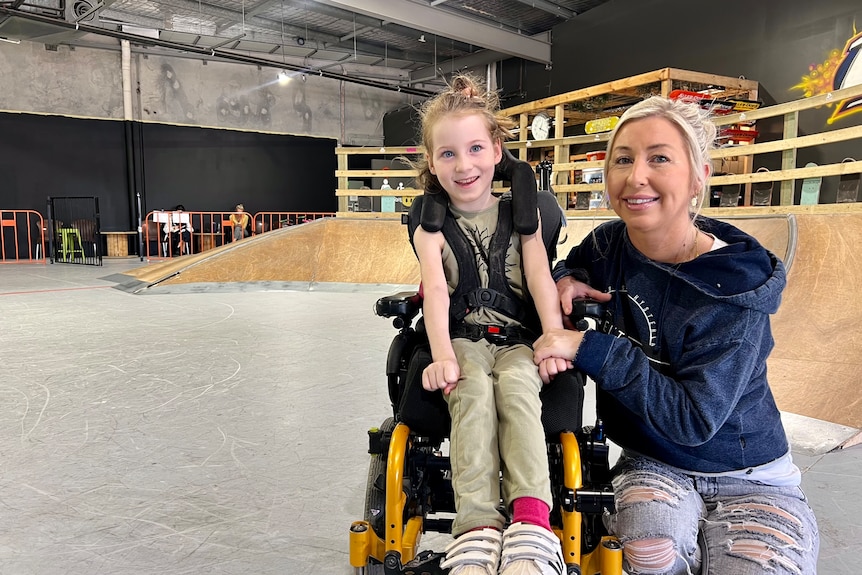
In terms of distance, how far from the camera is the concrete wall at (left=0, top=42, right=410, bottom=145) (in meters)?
13.2

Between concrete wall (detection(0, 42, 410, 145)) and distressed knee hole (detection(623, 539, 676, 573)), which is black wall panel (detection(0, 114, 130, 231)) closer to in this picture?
concrete wall (detection(0, 42, 410, 145))

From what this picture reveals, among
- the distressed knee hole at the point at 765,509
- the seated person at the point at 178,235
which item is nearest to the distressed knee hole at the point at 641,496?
the distressed knee hole at the point at 765,509

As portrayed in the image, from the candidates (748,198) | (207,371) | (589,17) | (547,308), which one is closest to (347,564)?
(547,308)

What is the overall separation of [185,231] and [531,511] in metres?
15.3

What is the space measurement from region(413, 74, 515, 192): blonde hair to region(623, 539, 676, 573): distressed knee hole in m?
1.02

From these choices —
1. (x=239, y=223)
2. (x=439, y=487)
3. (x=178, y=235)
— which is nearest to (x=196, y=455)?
(x=439, y=487)

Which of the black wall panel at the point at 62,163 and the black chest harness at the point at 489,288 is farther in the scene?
the black wall panel at the point at 62,163

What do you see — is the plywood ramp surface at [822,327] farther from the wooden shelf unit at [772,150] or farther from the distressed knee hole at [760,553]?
the distressed knee hole at [760,553]

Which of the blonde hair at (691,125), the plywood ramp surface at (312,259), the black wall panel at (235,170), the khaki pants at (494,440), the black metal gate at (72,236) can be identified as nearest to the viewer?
the khaki pants at (494,440)

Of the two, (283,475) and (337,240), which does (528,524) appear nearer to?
(283,475)

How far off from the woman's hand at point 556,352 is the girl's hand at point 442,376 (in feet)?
0.61

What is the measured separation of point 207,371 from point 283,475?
5.48 feet

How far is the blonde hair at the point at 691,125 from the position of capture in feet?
4.02

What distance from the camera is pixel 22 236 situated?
1370 centimetres
